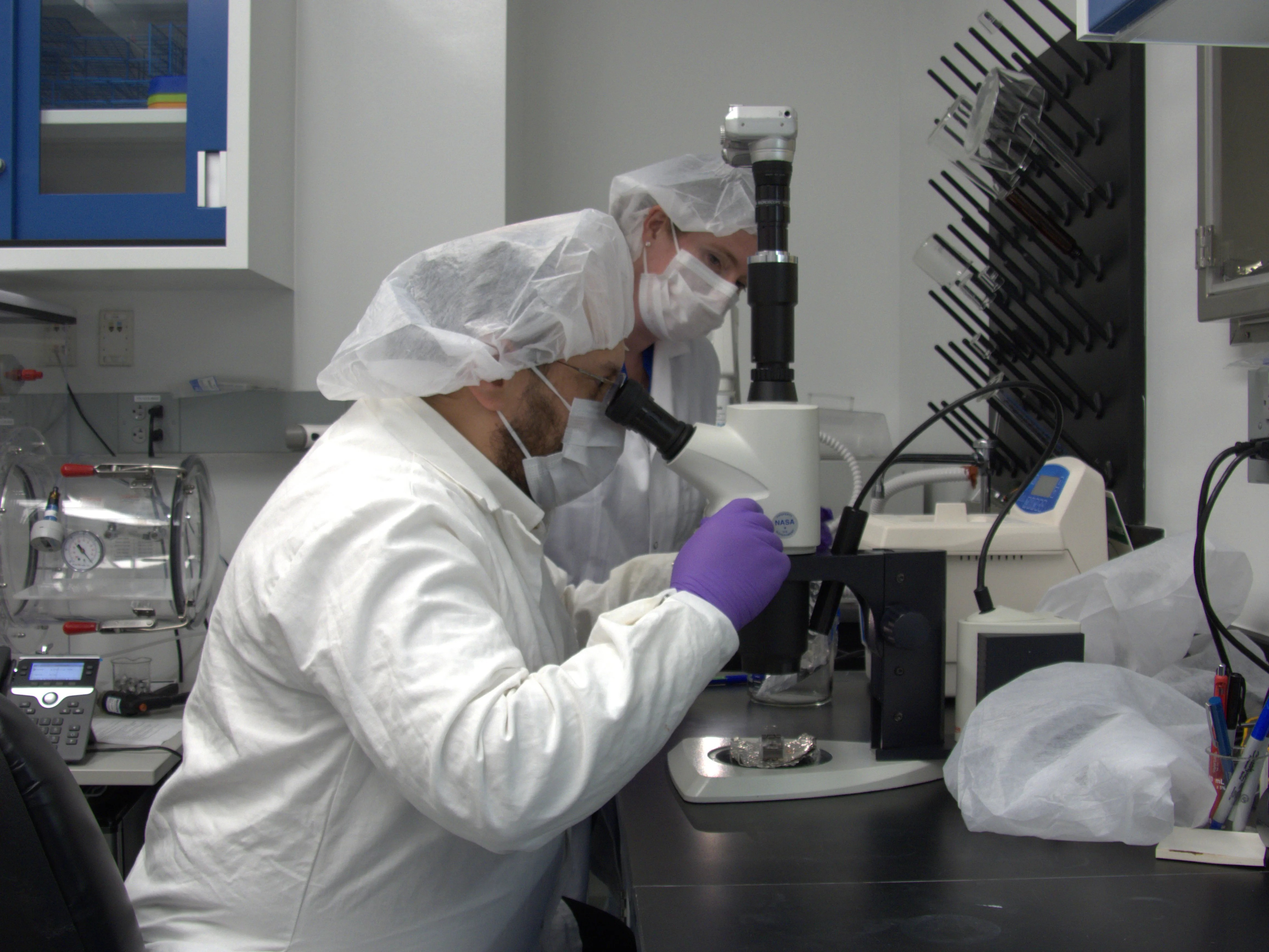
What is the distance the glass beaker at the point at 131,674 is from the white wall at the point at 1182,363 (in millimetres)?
1874

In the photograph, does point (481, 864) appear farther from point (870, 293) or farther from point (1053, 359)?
point (870, 293)

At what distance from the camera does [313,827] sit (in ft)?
2.86

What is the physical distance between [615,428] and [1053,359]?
87cm

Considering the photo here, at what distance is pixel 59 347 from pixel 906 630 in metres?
2.11

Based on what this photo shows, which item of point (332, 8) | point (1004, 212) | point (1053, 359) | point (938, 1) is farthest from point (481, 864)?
point (938, 1)

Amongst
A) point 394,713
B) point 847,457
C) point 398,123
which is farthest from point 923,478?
point 398,123

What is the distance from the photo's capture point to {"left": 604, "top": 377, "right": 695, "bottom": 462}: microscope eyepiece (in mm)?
982

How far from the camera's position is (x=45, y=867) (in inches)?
30.0

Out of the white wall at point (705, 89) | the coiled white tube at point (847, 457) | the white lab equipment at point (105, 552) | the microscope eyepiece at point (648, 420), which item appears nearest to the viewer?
the microscope eyepiece at point (648, 420)

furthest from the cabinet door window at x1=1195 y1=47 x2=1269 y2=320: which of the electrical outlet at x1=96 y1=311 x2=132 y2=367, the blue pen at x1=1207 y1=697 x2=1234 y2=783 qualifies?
→ the electrical outlet at x1=96 y1=311 x2=132 y2=367

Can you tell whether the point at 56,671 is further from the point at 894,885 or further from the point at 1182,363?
the point at 1182,363

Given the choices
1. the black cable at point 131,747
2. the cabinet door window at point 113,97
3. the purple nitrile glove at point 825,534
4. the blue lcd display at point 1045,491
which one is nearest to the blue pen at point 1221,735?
the purple nitrile glove at point 825,534

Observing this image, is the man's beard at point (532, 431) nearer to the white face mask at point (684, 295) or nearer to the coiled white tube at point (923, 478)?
the white face mask at point (684, 295)

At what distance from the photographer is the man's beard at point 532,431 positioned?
102 centimetres
